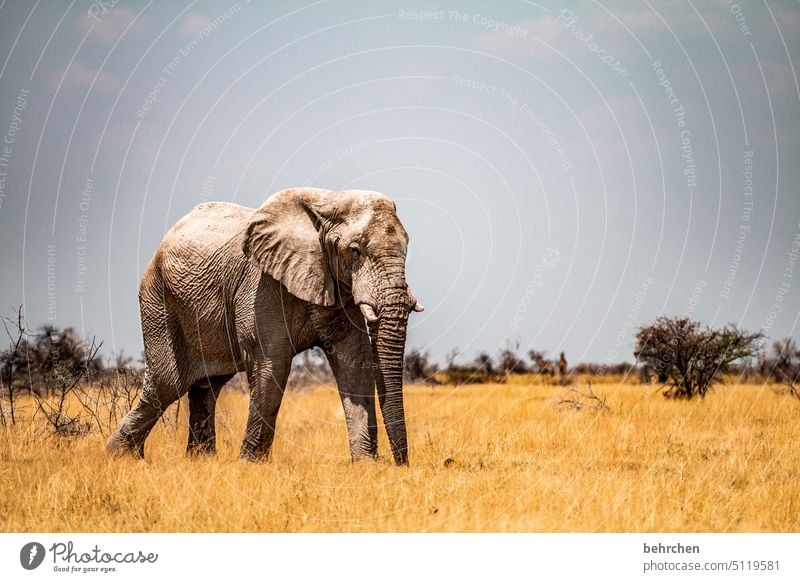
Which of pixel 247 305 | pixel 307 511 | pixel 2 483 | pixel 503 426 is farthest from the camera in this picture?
pixel 503 426

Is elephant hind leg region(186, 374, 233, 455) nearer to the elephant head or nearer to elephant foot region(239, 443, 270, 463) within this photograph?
elephant foot region(239, 443, 270, 463)

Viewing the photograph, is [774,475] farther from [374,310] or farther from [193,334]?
[193,334]

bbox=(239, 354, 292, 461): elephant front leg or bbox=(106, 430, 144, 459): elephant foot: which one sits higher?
bbox=(239, 354, 292, 461): elephant front leg

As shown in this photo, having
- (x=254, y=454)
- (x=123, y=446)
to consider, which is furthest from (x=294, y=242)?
(x=123, y=446)

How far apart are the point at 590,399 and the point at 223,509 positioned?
1074cm

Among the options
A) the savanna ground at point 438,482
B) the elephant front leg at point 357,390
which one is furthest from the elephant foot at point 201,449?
the elephant front leg at point 357,390

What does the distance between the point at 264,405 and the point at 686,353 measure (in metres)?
13.3

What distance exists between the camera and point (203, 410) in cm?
1271

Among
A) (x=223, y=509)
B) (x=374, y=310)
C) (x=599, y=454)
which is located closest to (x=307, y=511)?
(x=223, y=509)

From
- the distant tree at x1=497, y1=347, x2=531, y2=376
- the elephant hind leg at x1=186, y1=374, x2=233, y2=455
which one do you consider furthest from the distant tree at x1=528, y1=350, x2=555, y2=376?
the elephant hind leg at x1=186, y1=374, x2=233, y2=455

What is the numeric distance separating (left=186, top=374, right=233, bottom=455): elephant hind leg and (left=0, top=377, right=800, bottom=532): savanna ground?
292 mm

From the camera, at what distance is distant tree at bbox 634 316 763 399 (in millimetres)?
20884
